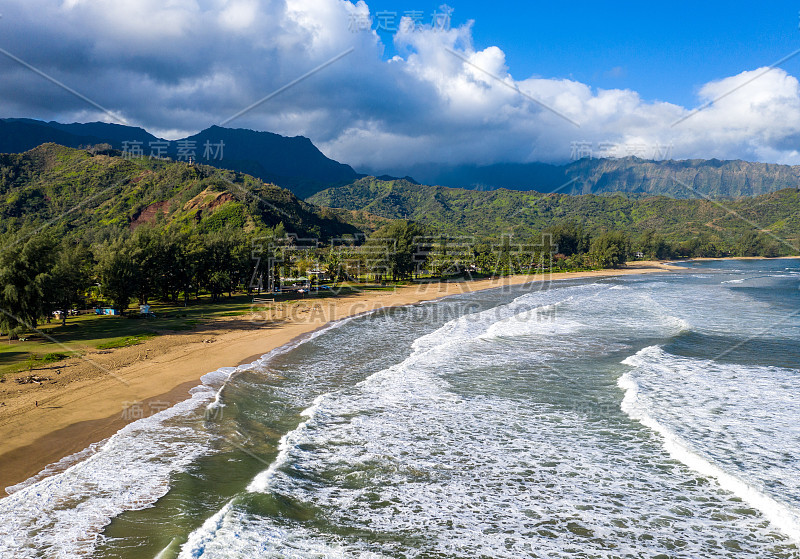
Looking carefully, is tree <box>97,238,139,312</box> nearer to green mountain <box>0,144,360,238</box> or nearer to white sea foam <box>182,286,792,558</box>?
white sea foam <box>182,286,792,558</box>

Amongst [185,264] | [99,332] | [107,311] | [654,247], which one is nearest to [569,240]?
[654,247]

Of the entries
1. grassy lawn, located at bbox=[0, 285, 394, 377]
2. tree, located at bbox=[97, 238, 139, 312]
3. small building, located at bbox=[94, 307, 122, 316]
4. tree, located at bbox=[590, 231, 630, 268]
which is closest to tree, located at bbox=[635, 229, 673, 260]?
tree, located at bbox=[590, 231, 630, 268]

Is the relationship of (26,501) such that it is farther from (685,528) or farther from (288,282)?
(288,282)

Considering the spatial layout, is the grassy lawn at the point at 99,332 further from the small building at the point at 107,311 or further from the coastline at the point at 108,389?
the coastline at the point at 108,389

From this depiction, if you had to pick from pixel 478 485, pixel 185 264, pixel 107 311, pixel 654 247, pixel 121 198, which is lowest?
pixel 478 485

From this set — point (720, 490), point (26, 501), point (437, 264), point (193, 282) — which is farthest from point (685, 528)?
point (437, 264)

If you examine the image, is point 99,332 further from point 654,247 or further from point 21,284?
point 654,247
